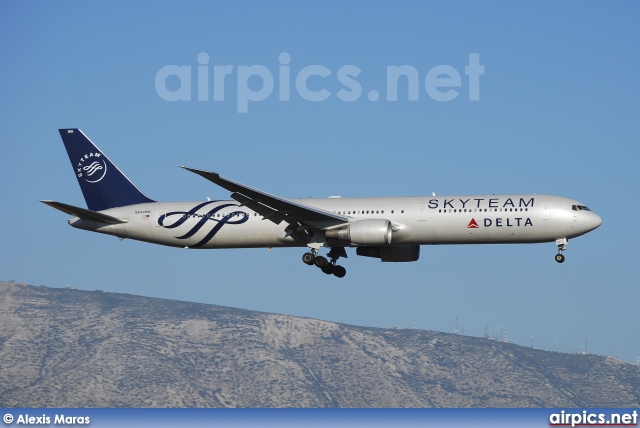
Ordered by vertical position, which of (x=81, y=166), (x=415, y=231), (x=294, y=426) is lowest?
(x=294, y=426)

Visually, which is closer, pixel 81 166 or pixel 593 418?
pixel 593 418

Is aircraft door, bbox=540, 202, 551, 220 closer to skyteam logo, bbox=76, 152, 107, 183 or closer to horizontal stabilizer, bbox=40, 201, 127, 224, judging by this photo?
horizontal stabilizer, bbox=40, 201, 127, 224

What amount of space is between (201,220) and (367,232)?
11.6 metres

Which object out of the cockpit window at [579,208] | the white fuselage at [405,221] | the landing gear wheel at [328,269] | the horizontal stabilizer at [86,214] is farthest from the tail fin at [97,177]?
the cockpit window at [579,208]

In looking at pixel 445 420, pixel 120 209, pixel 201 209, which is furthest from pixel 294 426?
pixel 120 209

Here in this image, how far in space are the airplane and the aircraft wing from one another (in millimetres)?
61

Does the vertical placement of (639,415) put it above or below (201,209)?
below

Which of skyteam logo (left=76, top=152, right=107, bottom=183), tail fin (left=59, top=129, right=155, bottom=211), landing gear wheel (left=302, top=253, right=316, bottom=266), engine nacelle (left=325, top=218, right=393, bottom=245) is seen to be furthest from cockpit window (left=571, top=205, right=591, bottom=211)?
skyteam logo (left=76, top=152, right=107, bottom=183)

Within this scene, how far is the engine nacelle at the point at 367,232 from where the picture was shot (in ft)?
201

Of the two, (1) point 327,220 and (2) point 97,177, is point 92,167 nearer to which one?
(2) point 97,177

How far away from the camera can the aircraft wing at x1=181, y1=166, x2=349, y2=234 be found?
6062cm

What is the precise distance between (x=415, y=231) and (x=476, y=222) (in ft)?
12.2

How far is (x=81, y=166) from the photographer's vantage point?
73.6m

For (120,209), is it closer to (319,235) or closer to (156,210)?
(156,210)
